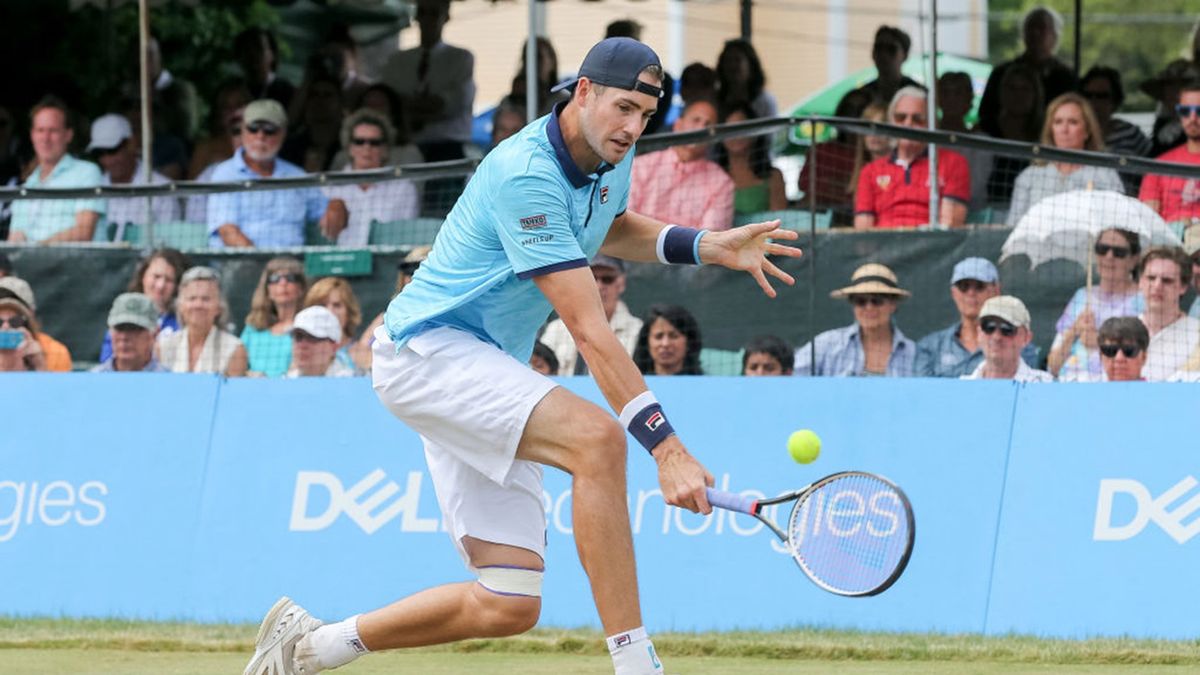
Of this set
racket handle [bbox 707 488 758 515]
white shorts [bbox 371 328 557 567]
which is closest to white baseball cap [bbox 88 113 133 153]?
white shorts [bbox 371 328 557 567]

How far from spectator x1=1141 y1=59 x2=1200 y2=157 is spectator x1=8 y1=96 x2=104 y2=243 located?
6435 millimetres

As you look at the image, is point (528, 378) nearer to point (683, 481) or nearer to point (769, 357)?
point (683, 481)

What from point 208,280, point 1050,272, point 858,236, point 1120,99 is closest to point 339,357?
point 208,280

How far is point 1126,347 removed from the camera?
8570 millimetres

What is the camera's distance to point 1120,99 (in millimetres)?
13336

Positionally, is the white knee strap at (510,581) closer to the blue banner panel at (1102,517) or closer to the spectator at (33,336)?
the blue banner panel at (1102,517)

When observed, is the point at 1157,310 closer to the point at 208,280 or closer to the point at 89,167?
the point at 208,280

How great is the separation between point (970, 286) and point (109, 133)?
7.09 metres

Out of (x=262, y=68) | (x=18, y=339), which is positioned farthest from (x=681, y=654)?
(x=262, y=68)

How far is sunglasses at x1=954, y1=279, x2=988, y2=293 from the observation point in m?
9.16

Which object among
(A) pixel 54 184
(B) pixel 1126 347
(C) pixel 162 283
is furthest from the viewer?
(A) pixel 54 184

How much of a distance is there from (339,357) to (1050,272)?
3.56 m

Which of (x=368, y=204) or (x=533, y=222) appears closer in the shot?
(x=533, y=222)

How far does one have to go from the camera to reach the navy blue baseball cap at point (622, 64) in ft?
17.5
